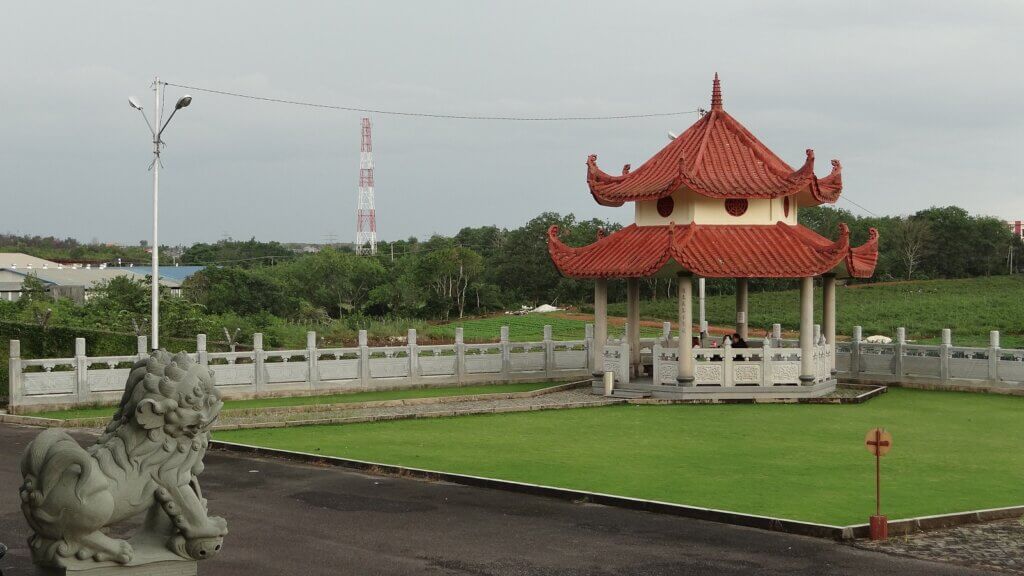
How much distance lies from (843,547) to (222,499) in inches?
290

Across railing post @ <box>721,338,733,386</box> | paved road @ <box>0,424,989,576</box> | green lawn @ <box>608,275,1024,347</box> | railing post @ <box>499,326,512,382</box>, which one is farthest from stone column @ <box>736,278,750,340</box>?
paved road @ <box>0,424,989,576</box>

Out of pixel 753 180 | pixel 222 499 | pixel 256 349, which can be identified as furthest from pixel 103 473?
pixel 753 180

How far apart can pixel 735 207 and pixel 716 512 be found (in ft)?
42.2

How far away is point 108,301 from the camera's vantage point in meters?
39.5

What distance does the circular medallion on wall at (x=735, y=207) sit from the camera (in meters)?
23.5

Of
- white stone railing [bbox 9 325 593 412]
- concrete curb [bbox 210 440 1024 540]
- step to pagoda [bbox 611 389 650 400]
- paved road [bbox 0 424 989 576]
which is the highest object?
white stone railing [bbox 9 325 593 412]

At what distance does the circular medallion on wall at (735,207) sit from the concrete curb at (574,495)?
11.7m

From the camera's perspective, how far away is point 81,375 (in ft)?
71.4

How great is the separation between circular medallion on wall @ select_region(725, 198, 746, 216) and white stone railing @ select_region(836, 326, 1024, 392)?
5022 millimetres

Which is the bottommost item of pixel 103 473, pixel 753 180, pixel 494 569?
pixel 494 569

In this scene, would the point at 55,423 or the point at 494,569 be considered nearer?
the point at 494,569

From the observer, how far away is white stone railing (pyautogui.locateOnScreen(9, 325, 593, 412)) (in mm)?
21531

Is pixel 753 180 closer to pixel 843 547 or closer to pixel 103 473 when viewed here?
pixel 843 547

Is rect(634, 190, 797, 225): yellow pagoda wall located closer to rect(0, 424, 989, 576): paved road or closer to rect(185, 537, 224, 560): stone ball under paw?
rect(0, 424, 989, 576): paved road
